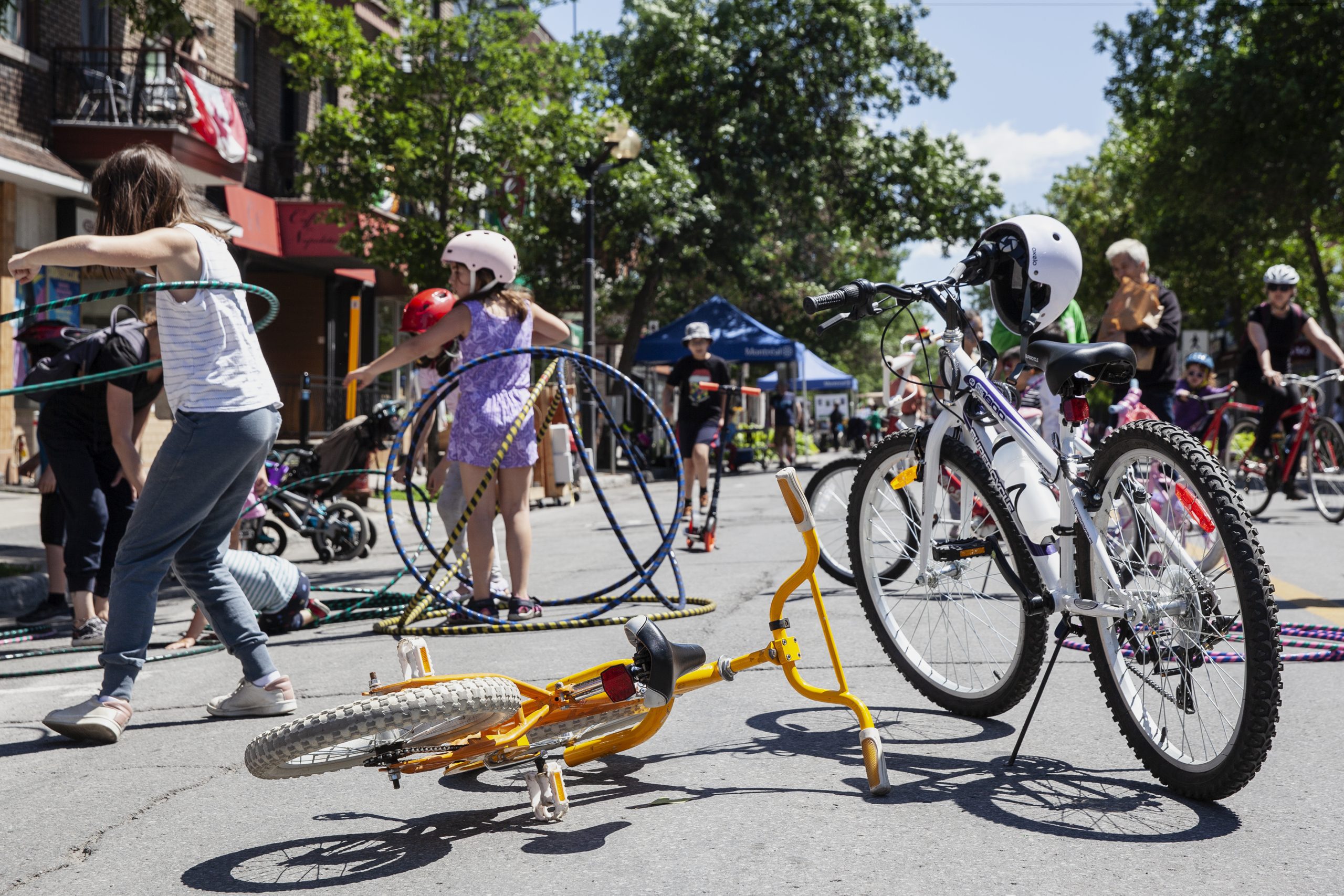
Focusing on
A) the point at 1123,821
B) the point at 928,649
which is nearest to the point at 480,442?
the point at 928,649

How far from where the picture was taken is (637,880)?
9.33ft

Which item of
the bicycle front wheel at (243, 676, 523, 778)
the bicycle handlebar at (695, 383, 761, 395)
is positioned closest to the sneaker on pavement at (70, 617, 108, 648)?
Answer: the bicycle front wheel at (243, 676, 523, 778)

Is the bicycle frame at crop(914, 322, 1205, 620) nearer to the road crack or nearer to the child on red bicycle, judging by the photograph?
the road crack

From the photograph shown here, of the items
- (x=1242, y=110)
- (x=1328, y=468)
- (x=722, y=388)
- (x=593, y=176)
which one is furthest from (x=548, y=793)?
(x=1242, y=110)

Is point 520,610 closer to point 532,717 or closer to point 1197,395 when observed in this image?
point 532,717

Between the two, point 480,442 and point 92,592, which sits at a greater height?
point 480,442

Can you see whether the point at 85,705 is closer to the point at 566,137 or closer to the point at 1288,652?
the point at 1288,652

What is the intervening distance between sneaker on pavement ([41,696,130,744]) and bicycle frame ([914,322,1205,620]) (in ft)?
8.88

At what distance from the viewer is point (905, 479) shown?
455cm

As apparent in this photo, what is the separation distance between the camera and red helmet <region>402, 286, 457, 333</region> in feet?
23.0

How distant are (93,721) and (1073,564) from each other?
3.12 m

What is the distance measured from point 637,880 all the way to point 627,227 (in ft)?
76.8

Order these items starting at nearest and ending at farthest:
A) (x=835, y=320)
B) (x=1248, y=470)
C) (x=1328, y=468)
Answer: (x=835, y=320) → (x=1328, y=468) → (x=1248, y=470)

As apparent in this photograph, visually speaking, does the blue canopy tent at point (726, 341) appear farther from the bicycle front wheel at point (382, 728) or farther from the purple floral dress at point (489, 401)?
the bicycle front wheel at point (382, 728)
